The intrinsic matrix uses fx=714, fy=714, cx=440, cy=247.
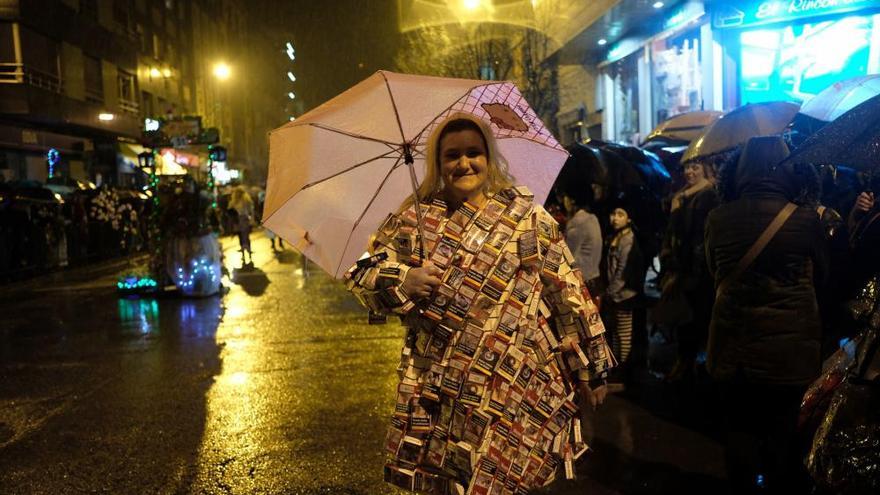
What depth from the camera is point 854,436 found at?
2.26 m

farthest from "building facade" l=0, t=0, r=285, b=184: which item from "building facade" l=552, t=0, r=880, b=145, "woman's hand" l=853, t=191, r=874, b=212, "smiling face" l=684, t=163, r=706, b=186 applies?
"woman's hand" l=853, t=191, r=874, b=212

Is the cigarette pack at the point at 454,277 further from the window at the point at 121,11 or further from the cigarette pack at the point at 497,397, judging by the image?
the window at the point at 121,11

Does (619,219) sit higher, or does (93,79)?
(93,79)

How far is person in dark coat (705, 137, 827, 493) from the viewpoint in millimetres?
3471

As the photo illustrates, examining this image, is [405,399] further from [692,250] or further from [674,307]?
[692,250]

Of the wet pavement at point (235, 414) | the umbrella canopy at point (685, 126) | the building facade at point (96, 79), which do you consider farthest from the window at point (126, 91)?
the umbrella canopy at point (685, 126)

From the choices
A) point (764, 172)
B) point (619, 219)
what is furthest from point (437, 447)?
point (619, 219)

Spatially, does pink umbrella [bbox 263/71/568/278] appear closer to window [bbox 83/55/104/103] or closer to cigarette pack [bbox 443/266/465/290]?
cigarette pack [bbox 443/266/465/290]

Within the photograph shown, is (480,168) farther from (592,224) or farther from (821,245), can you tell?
(592,224)

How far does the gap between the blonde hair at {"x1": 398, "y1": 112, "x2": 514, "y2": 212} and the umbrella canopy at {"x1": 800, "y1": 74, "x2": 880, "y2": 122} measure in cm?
434

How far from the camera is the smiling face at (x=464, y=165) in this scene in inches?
112

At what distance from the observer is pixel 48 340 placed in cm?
945

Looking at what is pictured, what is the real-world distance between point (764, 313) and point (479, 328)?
164 cm

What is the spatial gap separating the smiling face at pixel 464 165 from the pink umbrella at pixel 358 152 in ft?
0.76
